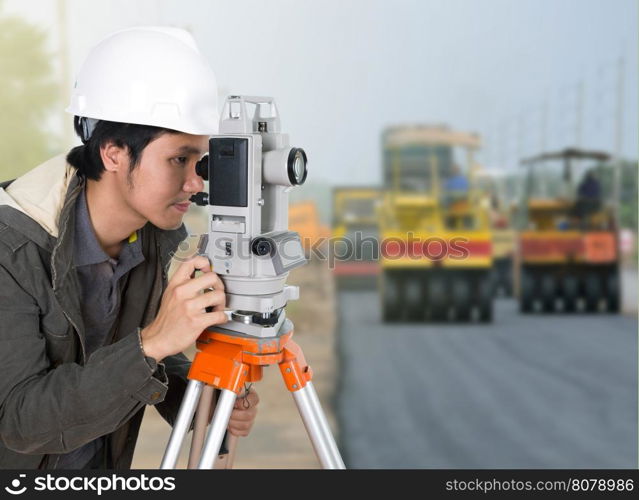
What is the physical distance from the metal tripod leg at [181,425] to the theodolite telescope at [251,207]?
12cm

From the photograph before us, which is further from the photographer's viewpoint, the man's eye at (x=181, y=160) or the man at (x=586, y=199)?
the man at (x=586, y=199)

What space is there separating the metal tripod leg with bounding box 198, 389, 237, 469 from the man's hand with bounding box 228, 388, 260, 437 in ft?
0.51

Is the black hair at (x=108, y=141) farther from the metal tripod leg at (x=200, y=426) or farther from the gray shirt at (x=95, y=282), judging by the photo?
the metal tripod leg at (x=200, y=426)

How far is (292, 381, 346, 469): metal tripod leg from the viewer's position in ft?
4.01

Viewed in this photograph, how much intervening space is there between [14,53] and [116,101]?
4.33 metres

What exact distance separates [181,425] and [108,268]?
37 centimetres

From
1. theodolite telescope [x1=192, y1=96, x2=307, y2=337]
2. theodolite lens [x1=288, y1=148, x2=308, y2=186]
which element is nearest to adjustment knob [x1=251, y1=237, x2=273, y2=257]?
theodolite telescope [x1=192, y1=96, x2=307, y2=337]

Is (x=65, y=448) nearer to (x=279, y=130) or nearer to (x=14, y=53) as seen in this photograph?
(x=279, y=130)

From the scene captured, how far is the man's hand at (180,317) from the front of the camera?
1.06 m

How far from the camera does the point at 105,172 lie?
1254mm

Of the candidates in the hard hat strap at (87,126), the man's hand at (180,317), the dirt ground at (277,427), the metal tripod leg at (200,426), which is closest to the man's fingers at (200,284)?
the man's hand at (180,317)

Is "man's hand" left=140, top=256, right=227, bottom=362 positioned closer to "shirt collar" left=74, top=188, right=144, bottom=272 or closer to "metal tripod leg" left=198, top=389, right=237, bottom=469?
"metal tripod leg" left=198, top=389, right=237, bottom=469

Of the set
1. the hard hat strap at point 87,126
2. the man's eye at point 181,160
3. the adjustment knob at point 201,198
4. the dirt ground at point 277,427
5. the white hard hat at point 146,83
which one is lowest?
the dirt ground at point 277,427

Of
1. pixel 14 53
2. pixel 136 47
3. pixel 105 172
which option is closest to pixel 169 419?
pixel 105 172
